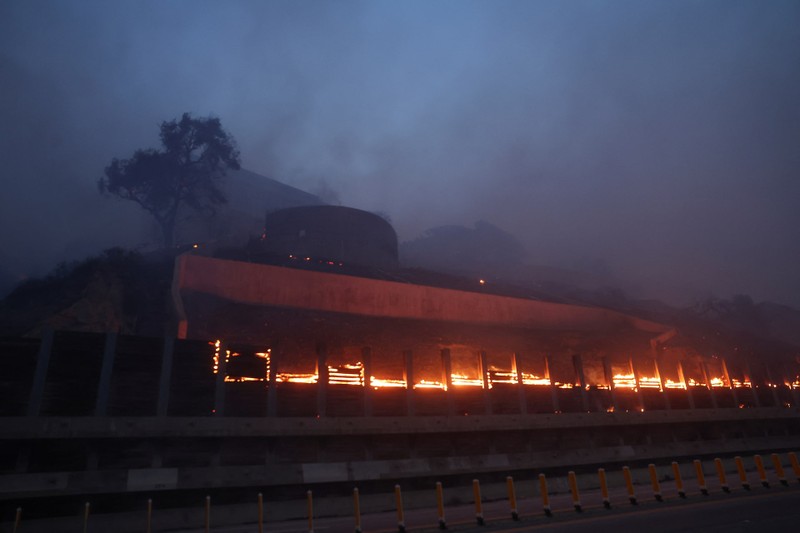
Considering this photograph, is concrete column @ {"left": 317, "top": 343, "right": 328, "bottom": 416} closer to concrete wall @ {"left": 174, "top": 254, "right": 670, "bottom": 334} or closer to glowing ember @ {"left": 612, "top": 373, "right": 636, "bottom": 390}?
concrete wall @ {"left": 174, "top": 254, "right": 670, "bottom": 334}

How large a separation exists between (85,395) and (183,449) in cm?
334

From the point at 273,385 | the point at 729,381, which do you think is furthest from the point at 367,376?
the point at 729,381

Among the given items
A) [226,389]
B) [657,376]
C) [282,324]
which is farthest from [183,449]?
[657,376]

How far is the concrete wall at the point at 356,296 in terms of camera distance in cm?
2208

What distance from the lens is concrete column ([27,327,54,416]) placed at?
14.8m

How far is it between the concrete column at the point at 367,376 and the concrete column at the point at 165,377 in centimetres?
675

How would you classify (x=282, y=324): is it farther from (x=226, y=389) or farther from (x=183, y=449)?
(x=183, y=449)

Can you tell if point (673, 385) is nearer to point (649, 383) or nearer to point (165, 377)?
point (649, 383)

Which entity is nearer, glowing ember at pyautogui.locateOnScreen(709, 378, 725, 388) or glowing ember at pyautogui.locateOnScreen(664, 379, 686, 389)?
glowing ember at pyautogui.locateOnScreen(664, 379, 686, 389)

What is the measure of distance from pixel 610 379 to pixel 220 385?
18.4 meters

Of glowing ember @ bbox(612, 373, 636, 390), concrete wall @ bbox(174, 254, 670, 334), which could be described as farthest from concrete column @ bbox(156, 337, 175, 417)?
glowing ember @ bbox(612, 373, 636, 390)

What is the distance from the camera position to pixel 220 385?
674 inches

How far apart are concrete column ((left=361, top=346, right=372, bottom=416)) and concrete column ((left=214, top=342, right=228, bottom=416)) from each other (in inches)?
199

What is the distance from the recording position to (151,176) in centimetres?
4859
